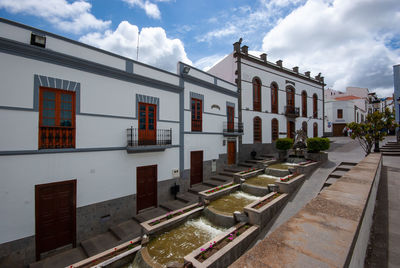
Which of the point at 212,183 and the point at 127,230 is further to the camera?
the point at 212,183

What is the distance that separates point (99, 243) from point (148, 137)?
4.80 meters

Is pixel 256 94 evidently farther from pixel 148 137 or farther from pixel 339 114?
pixel 339 114

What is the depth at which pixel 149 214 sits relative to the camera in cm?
870

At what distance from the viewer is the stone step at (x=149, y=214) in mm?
8312

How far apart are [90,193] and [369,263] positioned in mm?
8468

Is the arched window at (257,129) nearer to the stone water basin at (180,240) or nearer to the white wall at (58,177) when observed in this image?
the white wall at (58,177)

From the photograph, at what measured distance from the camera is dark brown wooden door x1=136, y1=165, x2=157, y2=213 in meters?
8.89

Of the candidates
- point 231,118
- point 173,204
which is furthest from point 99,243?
point 231,118

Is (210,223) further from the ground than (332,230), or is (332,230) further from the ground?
(332,230)

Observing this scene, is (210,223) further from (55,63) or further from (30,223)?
(55,63)

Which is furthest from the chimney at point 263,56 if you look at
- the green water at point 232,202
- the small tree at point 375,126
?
the green water at point 232,202

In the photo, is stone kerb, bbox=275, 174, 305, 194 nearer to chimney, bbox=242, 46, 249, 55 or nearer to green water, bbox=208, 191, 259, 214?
green water, bbox=208, 191, 259, 214

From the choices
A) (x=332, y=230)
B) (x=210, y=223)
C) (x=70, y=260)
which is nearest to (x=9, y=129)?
(x=70, y=260)

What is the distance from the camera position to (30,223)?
6.07m
